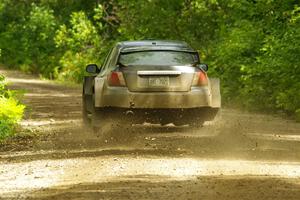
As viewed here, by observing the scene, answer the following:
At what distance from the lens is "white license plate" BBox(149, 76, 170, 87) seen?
15.3 meters

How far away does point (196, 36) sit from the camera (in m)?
31.5

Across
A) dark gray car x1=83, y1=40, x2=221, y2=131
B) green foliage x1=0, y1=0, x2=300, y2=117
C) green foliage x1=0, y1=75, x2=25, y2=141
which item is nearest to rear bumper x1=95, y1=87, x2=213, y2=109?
dark gray car x1=83, y1=40, x2=221, y2=131

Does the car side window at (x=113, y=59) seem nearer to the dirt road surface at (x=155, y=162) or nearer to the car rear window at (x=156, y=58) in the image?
the car rear window at (x=156, y=58)

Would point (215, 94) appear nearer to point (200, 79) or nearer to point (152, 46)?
point (200, 79)

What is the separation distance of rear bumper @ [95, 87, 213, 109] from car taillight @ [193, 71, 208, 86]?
147 mm

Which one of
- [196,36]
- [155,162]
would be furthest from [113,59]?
[196,36]

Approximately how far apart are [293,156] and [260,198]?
408cm

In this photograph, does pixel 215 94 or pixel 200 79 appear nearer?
pixel 200 79

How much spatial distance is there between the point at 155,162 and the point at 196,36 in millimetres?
19746

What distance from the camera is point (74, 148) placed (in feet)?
46.6

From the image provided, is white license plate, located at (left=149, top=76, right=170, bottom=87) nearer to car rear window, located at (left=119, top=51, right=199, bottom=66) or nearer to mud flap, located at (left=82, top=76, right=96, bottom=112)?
car rear window, located at (left=119, top=51, right=199, bottom=66)

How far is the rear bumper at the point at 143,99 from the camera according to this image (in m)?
15.3

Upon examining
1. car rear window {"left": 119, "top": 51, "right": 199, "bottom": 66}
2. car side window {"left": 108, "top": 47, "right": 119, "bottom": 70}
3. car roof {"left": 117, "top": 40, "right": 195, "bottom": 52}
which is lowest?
car side window {"left": 108, "top": 47, "right": 119, "bottom": 70}

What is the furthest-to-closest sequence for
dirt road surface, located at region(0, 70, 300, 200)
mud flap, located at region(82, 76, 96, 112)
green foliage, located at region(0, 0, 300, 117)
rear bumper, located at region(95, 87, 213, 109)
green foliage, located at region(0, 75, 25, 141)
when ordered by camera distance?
green foliage, located at region(0, 0, 300, 117) < mud flap, located at region(82, 76, 96, 112) < green foliage, located at region(0, 75, 25, 141) < rear bumper, located at region(95, 87, 213, 109) < dirt road surface, located at region(0, 70, 300, 200)
